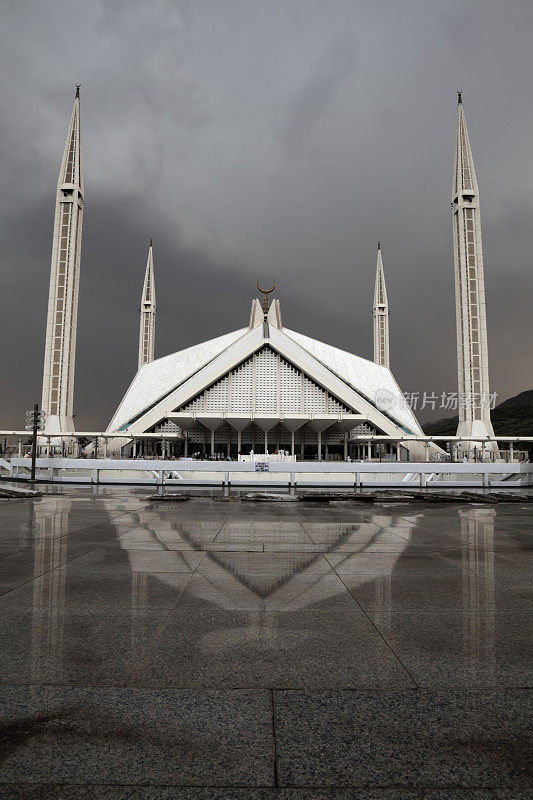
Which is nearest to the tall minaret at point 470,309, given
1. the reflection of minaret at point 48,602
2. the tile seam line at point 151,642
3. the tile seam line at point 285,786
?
the reflection of minaret at point 48,602

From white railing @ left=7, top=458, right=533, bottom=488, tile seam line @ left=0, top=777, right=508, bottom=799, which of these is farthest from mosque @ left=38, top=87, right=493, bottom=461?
tile seam line @ left=0, top=777, right=508, bottom=799

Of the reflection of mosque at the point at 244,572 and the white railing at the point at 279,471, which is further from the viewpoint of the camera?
the white railing at the point at 279,471

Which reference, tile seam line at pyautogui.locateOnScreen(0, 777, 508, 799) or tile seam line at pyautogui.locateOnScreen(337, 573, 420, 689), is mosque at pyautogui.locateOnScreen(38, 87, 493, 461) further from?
tile seam line at pyautogui.locateOnScreen(0, 777, 508, 799)

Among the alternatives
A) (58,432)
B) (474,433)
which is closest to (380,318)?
(474,433)

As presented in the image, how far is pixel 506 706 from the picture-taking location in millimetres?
2152

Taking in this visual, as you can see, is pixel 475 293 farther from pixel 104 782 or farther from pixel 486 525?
pixel 104 782

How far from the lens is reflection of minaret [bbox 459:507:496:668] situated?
9.32 ft

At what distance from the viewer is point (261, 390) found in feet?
136

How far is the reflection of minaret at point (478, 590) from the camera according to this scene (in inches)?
112

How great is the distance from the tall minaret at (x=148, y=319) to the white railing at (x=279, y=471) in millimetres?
51380

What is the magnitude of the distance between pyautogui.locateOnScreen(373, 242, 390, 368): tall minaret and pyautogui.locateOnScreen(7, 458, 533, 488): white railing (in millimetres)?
50714

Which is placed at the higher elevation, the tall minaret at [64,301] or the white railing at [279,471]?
the tall minaret at [64,301]

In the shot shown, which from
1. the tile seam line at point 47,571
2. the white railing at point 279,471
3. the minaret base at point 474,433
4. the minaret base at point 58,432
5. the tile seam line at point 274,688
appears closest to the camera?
the tile seam line at point 274,688

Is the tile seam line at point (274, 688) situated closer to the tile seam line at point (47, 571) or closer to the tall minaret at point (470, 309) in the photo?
the tile seam line at point (47, 571)
